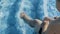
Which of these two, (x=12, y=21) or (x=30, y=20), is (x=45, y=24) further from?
(x=12, y=21)

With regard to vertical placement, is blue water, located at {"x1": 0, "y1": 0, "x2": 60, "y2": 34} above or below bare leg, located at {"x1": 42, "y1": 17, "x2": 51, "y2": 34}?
above

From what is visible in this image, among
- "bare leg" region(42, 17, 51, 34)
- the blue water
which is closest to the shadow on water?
the blue water

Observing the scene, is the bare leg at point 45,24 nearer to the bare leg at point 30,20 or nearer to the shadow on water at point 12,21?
the bare leg at point 30,20

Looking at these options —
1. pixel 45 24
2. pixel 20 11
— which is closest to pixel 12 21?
pixel 20 11

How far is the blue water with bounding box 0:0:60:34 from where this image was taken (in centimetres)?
117

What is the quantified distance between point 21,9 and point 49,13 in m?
0.20

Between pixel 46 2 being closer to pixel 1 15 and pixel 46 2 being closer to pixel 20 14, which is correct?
pixel 20 14

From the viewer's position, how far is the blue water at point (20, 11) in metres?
1.17

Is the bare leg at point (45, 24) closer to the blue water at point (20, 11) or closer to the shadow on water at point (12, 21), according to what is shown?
the blue water at point (20, 11)

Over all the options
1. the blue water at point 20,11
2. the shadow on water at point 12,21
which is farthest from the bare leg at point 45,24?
the shadow on water at point 12,21

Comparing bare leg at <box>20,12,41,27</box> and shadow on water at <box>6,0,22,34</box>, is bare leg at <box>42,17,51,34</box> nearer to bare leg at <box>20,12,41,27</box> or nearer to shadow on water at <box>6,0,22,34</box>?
bare leg at <box>20,12,41,27</box>

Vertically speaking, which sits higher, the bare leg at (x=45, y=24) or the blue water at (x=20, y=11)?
the blue water at (x=20, y=11)

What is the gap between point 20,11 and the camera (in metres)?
1.25

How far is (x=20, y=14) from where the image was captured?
125 centimetres
